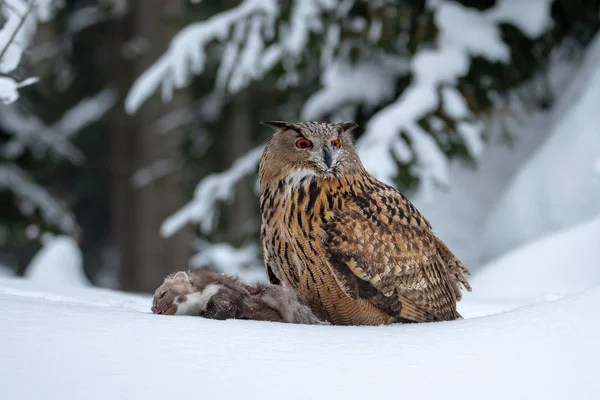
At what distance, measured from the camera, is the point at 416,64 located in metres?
6.44

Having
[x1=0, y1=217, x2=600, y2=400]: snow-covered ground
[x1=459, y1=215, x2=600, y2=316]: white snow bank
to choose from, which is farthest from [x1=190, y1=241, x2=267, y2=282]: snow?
[x1=0, y1=217, x2=600, y2=400]: snow-covered ground

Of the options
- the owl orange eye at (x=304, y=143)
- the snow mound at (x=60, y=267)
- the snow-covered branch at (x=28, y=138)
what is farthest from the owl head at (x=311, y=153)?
the snow-covered branch at (x=28, y=138)

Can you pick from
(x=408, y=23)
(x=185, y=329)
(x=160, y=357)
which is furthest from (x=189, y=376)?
(x=408, y=23)

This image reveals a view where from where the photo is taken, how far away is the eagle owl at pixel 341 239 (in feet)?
10.2

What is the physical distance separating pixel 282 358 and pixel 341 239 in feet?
3.21

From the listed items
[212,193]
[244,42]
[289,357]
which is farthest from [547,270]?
[212,193]

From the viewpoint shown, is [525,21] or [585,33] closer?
[525,21]

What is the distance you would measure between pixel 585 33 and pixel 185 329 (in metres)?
6.26

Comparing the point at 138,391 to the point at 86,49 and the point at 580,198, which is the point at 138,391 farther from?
the point at 86,49

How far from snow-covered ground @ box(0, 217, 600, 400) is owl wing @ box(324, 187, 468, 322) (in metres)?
0.47

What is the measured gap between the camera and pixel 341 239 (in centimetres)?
307

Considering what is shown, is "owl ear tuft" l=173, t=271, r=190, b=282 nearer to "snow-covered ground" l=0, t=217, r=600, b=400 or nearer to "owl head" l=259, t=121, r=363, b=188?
"snow-covered ground" l=0, t=217, r=600, b=400

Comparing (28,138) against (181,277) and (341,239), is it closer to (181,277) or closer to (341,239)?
(181,277)

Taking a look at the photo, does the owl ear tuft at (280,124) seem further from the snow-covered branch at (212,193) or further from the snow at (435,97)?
the snow-covered branch at (212,193)
